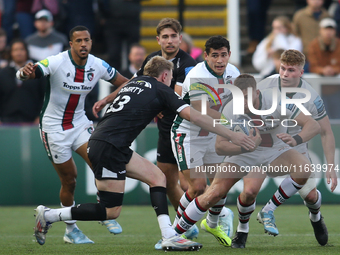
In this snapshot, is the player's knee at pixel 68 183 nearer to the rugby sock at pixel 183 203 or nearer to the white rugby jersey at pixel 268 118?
the rugby sock at pixel 183 203

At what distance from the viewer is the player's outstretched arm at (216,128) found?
609 cm

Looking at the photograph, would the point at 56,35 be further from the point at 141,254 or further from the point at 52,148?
the point at 141,254

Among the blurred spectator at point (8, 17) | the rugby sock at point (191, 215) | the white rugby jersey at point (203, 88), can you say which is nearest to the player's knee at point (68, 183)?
the white rugby jersey at point (203, 88)

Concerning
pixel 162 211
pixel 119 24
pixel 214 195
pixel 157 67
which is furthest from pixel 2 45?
pixel 214 195

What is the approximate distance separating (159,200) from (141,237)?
1.48 metres

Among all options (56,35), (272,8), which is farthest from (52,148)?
(272,8)

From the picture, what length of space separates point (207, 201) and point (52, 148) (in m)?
2.21

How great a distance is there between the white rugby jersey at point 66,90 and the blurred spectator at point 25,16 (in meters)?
5.52

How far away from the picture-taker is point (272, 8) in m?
15.0

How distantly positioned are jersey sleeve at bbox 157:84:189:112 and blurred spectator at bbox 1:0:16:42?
7.54 meters

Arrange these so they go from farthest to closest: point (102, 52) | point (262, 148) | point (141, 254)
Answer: point (102, 52) < point (262, 148) < point (141, 254)

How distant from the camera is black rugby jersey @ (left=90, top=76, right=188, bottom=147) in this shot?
6387 mm

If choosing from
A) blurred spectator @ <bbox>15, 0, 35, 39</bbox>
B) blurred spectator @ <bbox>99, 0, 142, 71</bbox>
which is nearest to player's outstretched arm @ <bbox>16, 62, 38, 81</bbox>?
blurred spectator @ <bbox>99, 0, 142, 71</bbox>

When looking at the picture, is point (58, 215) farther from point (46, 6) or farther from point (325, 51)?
point (46, 6)
